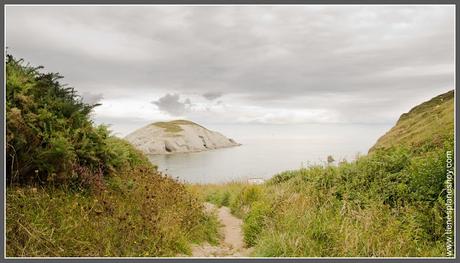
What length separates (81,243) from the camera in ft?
21.8

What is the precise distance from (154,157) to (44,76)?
9287 millimetres

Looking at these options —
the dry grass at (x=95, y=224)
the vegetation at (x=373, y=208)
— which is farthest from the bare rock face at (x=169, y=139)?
the dry grass at (x=95, y=224)

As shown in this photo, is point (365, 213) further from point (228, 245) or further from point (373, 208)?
point (228, 245)

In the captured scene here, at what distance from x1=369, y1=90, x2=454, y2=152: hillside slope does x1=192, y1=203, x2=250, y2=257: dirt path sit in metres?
4.53

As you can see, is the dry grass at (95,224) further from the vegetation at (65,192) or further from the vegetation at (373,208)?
the vegetation at (373,208)

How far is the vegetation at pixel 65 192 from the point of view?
21.6ft

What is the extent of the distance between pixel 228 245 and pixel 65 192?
11.1ft

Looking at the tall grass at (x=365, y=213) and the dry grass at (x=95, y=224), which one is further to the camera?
the tall grass at (x=365, y=213)

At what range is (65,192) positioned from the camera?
7.70 m

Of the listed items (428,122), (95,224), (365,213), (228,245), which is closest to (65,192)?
(95,224)

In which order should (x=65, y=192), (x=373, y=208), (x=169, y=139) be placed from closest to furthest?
(x=65, y=192), (x=373, y=208), (x=169, y=139)

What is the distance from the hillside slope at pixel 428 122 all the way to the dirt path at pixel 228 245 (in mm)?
4530

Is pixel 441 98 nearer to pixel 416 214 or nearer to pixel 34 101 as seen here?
pixel 416 214

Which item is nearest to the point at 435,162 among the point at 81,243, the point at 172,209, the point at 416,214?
the point at 416,214
